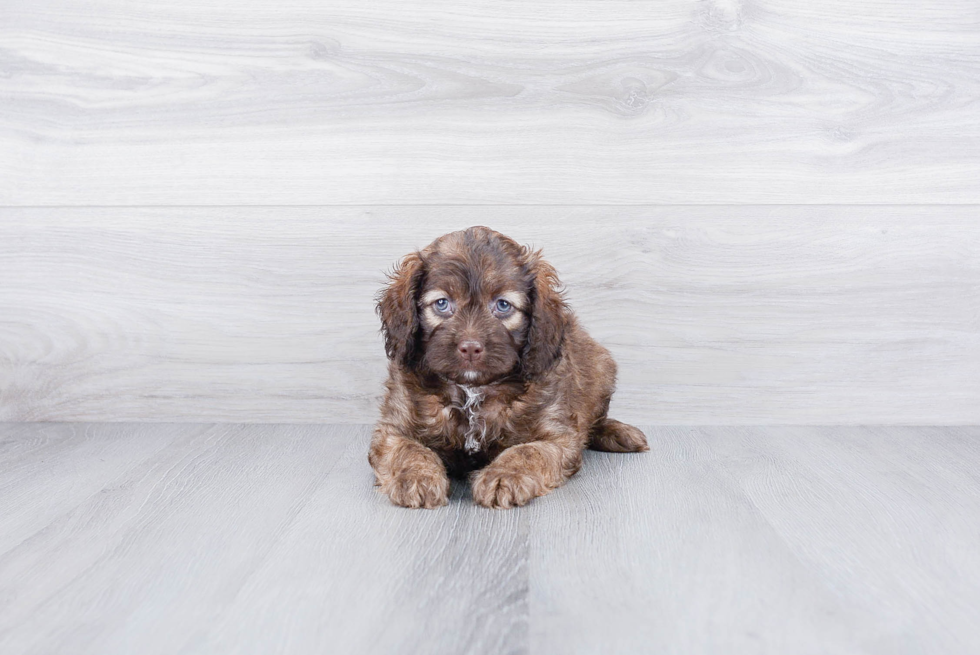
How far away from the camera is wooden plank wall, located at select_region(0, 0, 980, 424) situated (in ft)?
10.7

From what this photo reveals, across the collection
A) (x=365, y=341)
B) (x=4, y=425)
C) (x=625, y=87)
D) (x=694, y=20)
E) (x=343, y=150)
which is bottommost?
(x=4, y=425)

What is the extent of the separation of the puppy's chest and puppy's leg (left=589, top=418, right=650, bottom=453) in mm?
584

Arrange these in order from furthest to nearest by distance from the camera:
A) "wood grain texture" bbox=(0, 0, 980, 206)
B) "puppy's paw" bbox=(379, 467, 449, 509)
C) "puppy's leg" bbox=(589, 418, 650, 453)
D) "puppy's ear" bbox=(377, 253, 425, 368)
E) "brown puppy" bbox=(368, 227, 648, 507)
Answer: "wood grain texture" bbox=(0, 0, 980, 206)
"puppy's leg" bbox=(589, 418, 650, 453)
"puppy's ear" bbox=(377, 253, 425, 368)
"brown puppy" bbox=(368, 227, 648, 507)
"puppy's paw" bbox=(379, 467, 449, 509)

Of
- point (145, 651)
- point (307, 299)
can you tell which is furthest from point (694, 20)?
point (145, 651)

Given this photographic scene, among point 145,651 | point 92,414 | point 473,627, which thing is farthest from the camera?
point 92,414

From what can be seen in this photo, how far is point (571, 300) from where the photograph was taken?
3.33m

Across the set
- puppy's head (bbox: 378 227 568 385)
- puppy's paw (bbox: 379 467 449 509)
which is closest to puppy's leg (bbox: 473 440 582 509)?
puppy's paw (bbox: 379 467 449 509)

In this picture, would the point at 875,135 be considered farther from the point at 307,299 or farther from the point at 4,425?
the point at 4,425

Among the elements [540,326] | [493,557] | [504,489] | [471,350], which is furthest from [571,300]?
[493,557]

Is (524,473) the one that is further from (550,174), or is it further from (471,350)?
(550,174)

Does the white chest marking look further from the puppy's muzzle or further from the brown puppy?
the puppy's muzzle

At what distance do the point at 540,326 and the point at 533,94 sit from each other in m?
1.25

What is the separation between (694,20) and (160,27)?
7.43 ft

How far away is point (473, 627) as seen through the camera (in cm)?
149
